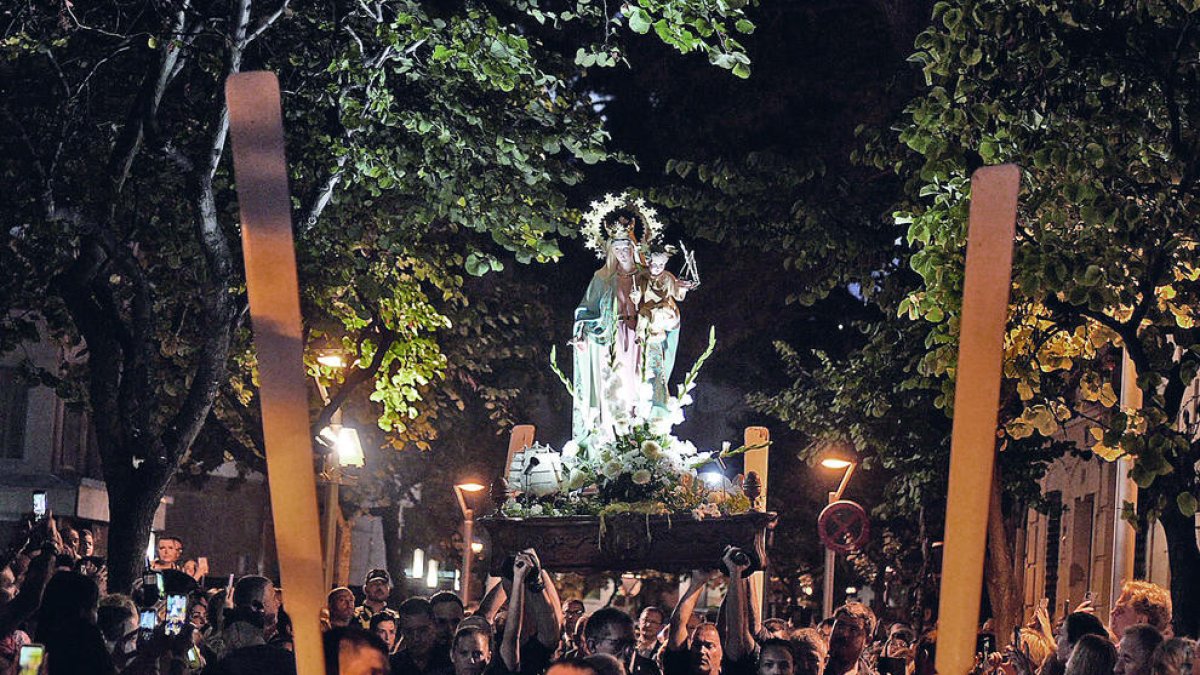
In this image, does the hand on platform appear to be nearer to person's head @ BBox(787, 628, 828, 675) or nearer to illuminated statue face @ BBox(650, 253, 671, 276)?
person's head @ BBox(787, 628, 828, 675)

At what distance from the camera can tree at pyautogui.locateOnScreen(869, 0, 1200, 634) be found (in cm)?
922

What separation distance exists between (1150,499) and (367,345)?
1387 cm

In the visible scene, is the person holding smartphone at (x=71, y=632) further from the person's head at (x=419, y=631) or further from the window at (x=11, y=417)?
the window at (x=11, y=417)

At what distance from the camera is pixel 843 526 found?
16844 mm

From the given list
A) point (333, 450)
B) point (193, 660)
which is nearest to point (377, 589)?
point (193, 660)

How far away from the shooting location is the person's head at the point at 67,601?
7.68 m

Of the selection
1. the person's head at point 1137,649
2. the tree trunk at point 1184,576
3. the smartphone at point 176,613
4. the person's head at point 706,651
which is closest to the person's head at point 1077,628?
the tree trunk at point 1184,576

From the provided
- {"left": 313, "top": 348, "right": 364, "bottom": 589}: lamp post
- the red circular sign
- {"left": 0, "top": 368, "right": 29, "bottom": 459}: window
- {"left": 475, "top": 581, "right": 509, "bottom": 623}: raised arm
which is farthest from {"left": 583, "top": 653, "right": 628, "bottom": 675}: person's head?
{"left": 0, "top": 368, "right": 29, "bottom": 459}: window

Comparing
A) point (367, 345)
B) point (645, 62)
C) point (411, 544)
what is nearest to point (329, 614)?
point (367, 345)

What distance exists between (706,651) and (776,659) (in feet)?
4.24

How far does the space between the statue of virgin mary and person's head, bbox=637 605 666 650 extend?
1.30 m

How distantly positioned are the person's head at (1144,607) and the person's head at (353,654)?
4231 mm

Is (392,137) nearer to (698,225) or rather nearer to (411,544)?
(698,225)

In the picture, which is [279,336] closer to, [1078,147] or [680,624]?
[680,624]
